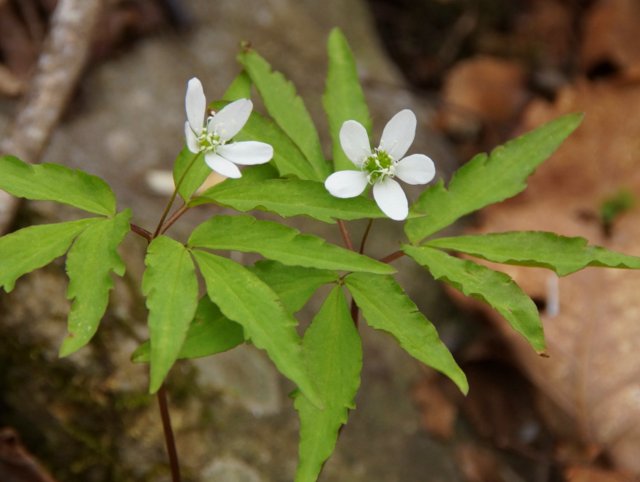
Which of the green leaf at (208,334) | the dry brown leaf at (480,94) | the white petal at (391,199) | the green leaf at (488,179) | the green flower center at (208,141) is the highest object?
the green flower center at (208,141)

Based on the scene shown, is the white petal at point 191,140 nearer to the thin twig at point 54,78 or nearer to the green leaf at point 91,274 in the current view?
the green leaf at point 91,274

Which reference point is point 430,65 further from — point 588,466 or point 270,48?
point 588,466

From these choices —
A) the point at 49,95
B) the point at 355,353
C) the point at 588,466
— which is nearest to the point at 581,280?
the point at 588,466

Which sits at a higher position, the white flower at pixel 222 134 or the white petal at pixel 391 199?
the white flower at pixel 222 134

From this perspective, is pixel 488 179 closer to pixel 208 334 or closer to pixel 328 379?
pixel 328 379

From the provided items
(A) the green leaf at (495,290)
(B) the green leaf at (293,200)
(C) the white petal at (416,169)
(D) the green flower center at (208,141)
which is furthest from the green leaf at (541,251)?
(D) the green flower center at (208,141)

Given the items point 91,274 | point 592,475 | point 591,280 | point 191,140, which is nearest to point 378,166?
point 191,140

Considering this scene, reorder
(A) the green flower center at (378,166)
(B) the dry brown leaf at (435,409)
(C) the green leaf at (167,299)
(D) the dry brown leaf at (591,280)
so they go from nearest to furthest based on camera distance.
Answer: (C) the green leaf at (167,299)
(A) the green flower center at (378,166)
(B) the dry brown leaf at (435,409)
(D) the dry brown leaf at (591,280)

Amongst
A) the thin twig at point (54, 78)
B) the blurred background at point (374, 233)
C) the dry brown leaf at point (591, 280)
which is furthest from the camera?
the dry brown leaf at point (591, 280)

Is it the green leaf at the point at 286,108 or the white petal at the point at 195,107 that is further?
the green leaf at the point at 286,108
